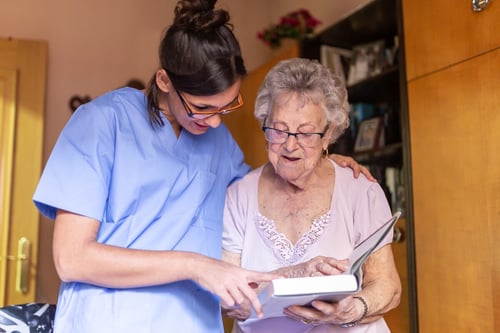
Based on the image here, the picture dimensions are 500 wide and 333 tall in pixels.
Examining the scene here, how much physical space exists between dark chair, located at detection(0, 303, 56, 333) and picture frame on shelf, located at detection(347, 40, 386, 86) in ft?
5.55

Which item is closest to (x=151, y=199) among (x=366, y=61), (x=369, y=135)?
(x=369, y=135)

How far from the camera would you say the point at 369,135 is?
243cm

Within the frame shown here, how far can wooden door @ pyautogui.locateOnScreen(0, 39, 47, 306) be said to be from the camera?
266 cm

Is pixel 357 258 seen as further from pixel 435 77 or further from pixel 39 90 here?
pixel 39 90

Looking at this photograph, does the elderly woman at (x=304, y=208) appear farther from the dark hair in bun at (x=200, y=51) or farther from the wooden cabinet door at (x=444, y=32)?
the wooden cabinet door at (x=444, y=32)

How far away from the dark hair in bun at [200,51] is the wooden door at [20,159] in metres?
1.86

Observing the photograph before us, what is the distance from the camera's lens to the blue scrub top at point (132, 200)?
3.50 feet

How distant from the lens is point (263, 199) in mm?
1415

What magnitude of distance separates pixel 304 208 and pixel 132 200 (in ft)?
1.50

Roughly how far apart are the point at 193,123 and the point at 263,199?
32 centimetres

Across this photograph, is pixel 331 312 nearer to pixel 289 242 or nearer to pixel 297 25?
pixel 289 242

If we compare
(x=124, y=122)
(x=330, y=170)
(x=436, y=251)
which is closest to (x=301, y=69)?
(x=330, y=170)

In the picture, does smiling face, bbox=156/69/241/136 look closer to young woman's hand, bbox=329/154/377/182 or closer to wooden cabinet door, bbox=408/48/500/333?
young woman's hand, bbox=329/154/377/182

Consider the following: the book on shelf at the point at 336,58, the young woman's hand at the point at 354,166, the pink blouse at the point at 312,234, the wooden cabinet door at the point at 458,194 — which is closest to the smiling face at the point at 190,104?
the pink blouse at the point at 312,234
